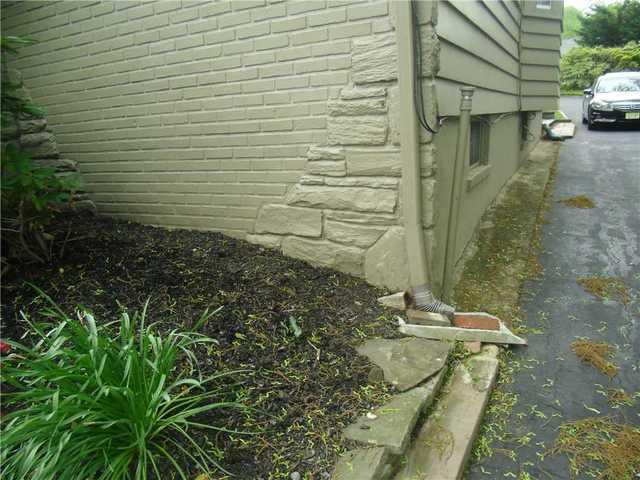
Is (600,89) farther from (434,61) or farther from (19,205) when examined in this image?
(19,205)

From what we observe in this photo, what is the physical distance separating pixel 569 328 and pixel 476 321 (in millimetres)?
708

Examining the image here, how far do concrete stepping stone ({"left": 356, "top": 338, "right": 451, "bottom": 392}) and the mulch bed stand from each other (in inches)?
3.4

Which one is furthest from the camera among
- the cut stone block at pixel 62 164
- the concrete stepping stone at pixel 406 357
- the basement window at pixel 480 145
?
the basement window at pixel 480 145

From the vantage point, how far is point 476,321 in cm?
305

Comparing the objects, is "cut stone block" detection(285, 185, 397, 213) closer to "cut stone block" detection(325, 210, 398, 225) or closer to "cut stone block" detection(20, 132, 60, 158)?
"cut stone block" detection(325, 210, 398, 225)

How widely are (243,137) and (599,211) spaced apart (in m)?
4.26

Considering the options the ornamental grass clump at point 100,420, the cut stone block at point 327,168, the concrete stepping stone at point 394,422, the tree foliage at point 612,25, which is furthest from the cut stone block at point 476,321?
the tree foliage at point 612,25

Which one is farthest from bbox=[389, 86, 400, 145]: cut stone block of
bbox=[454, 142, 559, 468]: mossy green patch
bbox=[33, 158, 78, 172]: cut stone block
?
bbox=[33, 158, 78, 172]: cut stone block

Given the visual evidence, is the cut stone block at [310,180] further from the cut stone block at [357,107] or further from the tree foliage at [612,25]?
the tree foliage at [612,25]

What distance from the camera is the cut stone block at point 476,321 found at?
300 centimetres

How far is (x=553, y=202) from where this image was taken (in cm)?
587

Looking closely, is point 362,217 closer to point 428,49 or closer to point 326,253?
point 326,253

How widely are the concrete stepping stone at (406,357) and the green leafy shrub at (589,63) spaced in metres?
23.0

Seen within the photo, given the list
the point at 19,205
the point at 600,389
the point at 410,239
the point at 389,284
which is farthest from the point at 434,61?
the point at 19,205
